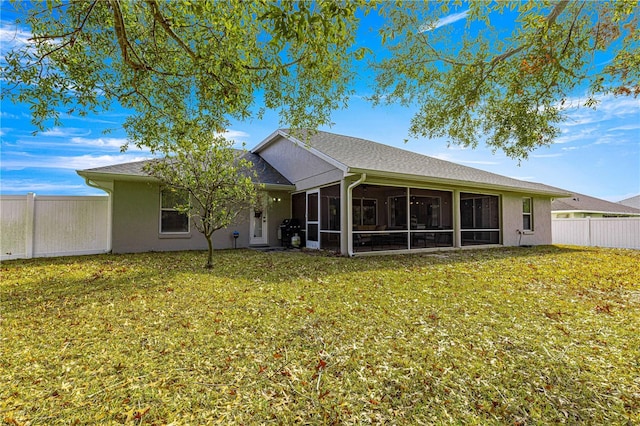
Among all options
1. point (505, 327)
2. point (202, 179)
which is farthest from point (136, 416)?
point (202, 179)

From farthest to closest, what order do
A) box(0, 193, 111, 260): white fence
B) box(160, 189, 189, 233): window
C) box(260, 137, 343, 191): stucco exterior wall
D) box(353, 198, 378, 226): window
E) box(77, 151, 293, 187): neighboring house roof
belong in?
1. box(353, 198, 378, 226): window
2. box(160, 189, 189, 233): window
3. box(260, 137, 343, 191): stucco exterior wall
4. box(77, 151, 293, 187): neighboring house roof
5. box(0, 193, 111, 260): white fence

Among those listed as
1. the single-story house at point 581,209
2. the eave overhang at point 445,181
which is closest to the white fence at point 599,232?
the eave overhang at point 445,181

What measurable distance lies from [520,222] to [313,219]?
9.91 meters

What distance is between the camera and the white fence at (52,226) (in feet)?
27.5

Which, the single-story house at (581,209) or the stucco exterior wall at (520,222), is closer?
the stucco exterior wall at (520,222)

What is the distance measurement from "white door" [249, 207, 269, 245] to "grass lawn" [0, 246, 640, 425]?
569cm

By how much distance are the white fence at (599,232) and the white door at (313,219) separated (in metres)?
14.4

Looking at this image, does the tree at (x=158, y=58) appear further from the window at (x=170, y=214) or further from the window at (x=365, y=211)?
the window at (x=365, y=211)

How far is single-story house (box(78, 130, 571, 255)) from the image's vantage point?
9.50 m

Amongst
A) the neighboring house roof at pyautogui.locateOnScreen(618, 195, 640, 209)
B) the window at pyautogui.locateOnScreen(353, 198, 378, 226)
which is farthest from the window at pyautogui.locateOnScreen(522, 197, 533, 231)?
the neighboring house roof at pyautogui.locateOnScreen(618, 195, 640, 209)

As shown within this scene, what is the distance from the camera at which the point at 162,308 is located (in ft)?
14.1

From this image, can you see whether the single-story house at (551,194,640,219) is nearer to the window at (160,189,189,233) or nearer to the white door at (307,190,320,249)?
the white door at (307,190,320,249)

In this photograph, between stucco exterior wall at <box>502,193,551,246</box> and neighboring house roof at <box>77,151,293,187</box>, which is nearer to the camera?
neighboring house roof at <box>77,151,293,187</box>

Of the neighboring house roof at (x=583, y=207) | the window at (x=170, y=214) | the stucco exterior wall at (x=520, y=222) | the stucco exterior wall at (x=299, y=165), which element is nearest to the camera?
the stucco exterior wall at (x=299, y=165)
